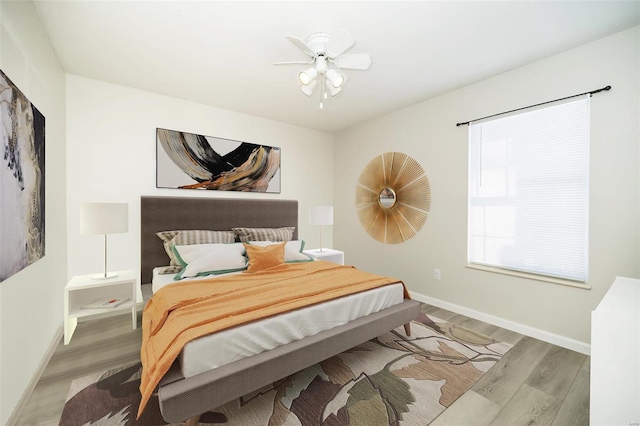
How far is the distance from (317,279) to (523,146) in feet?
7.95

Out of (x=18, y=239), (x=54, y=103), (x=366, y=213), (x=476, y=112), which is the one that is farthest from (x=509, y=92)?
(x=54, y=103)

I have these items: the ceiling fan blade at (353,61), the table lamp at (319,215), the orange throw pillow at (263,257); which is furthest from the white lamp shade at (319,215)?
the ceiling fan blade at (353,61)

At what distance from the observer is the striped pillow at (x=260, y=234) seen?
3.55 meters

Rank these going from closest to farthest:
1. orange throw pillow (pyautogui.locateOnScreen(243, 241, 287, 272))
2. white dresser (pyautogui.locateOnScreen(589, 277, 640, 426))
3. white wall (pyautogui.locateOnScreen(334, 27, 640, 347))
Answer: white dresser (pyautogui.locateOnScreen(589, 277, 640, 426)) → white wall (pyautogui.locateOnScreen(334, 27, 640, 347)) → orange throw pillow (pyautogui.locateOnScreen(243, 241, 287, 272))

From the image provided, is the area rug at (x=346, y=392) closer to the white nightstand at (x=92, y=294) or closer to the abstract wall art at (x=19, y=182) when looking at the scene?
the white nightstand at (x=92, y=294)

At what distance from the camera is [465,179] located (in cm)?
315

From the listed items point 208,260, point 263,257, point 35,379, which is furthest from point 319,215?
point 35,379

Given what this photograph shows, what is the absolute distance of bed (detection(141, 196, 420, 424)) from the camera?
54.0 inches

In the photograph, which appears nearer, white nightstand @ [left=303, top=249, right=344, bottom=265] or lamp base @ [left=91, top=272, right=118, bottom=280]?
lamp base @ [left=91, top=272, right=118, bottom=280]

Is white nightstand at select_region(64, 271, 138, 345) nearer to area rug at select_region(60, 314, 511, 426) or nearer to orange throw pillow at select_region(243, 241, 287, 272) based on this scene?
area rug at select_region(60, 314, 511, 426)

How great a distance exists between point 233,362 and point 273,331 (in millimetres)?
275

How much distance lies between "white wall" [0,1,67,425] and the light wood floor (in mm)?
165

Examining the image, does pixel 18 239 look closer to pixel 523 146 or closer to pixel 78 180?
pixel 78 180

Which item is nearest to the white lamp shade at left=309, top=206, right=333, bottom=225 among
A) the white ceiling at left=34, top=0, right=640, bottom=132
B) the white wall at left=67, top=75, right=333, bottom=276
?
the white wall at left=67, top=75, right=333, bottom=276
